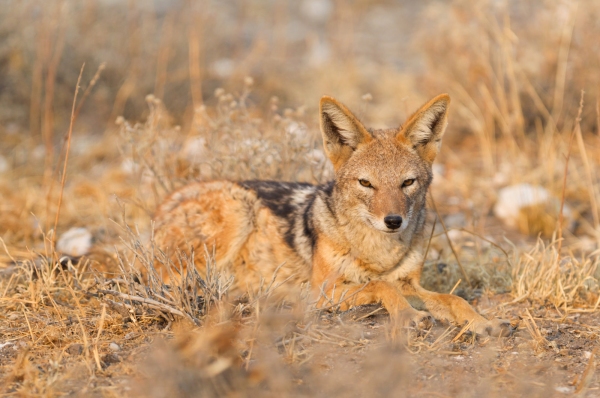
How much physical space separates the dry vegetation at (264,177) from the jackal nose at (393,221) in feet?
1.80

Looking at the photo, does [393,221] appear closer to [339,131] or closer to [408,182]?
[408,182]

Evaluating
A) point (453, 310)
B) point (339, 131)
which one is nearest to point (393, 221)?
point (453, 310)

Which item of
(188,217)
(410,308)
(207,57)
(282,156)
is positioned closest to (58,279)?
(188,217)

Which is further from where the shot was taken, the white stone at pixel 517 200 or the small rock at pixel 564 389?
the white stone at pixel 517 200

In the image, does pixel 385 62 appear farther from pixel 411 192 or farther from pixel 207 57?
pixel 411 192

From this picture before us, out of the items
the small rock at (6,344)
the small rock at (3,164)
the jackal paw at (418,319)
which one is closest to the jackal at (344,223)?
the jackal paw at (418,319)

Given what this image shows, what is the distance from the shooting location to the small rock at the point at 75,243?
573 cm

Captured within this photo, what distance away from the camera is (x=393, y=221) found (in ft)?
13.6

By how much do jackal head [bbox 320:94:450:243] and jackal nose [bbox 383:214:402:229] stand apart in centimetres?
3

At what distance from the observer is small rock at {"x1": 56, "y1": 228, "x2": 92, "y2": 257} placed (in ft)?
18.8

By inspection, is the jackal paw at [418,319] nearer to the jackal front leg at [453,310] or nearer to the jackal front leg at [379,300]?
the jackal front leg at [379,300]

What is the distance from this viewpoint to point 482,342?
13.2 feet

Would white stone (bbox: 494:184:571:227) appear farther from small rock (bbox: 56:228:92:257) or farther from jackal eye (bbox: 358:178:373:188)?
small rock (bbox: 56:228:92:257)

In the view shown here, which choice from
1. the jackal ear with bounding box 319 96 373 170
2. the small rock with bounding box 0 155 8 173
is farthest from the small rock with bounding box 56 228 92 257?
the small rock with bounding box 0 155 8 173
